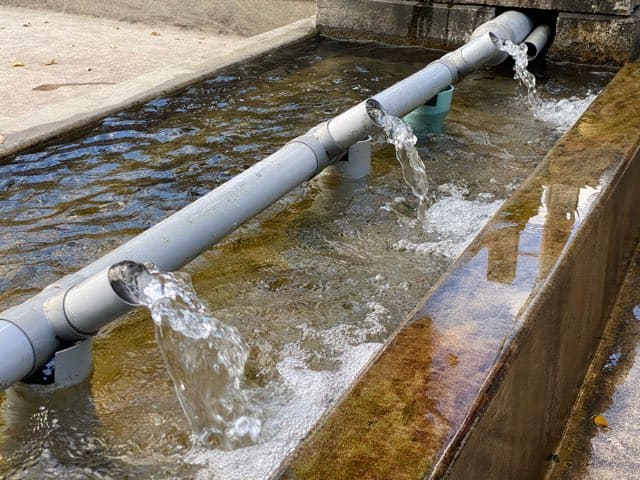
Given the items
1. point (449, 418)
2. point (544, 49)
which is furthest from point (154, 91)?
point (449, 418)

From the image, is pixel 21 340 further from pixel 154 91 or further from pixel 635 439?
pixel 154 91

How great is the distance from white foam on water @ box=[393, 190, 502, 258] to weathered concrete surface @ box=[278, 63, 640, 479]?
26.1 inches

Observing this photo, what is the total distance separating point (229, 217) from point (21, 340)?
123cm

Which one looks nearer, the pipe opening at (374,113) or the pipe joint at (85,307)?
the pipe joint at (85,307)

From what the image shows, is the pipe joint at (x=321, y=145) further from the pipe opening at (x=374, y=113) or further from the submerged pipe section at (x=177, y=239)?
the pipe opening at (x=374, y=113)

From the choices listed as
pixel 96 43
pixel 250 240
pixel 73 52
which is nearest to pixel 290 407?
pixel 250 240

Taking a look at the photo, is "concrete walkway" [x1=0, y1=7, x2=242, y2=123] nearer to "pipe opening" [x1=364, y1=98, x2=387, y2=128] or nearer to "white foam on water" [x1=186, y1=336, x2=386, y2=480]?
"pipe opening" [x1=364, y1=98, x2=387, y2=128]

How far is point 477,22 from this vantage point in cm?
868

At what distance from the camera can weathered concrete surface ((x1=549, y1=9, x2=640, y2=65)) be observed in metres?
8.02

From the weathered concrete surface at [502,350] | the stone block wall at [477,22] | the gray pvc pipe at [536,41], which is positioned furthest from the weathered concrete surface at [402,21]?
the weathered concrete surface at [502,350]

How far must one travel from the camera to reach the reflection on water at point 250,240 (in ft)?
10.3

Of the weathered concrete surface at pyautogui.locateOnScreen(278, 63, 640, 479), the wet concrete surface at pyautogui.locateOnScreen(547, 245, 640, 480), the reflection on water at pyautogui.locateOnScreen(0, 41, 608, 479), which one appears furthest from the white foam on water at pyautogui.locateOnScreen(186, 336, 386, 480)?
the wet concrete surface at pyautogui.locateOnScreen(547, 245, 640, 480)

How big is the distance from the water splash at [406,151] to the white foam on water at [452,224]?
0.29ft

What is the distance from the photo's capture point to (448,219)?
4.91 meters
